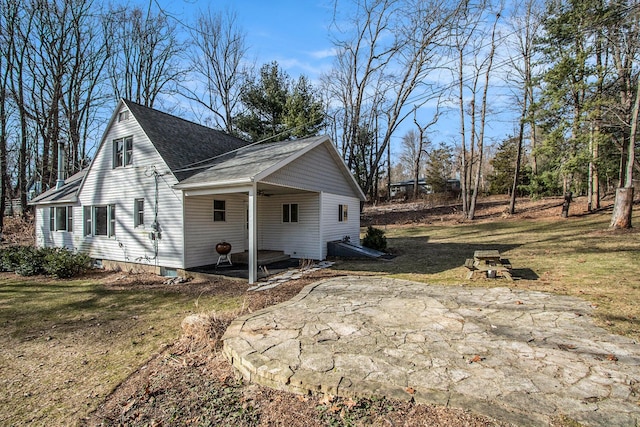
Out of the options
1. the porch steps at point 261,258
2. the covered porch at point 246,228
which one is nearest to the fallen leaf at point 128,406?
the covered porch at point 246,228

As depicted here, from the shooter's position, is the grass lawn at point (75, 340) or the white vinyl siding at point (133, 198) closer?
the grass lawn at point (75, 340)

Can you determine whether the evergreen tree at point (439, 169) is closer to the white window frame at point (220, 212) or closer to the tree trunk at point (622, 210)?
the tree trunk at point (622, 210)

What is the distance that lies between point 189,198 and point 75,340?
5442 millimetres

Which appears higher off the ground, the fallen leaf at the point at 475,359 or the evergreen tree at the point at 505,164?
the evergreen tree at the point at 505,164

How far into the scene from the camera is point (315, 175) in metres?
11.2

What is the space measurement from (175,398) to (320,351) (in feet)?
5.09

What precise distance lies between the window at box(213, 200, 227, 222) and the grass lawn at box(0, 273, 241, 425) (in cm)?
327

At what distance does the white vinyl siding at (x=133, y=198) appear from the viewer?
9.86 meters

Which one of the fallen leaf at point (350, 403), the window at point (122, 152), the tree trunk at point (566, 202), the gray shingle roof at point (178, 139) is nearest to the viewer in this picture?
the fallen leaf at point (350, 403)

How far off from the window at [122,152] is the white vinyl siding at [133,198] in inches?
6.8

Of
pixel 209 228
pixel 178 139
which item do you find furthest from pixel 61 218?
pixel 209 228

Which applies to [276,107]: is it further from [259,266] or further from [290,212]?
[259,266]

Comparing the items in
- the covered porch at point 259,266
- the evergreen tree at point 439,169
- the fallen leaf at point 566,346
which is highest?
the evergreen tree at point 439,169

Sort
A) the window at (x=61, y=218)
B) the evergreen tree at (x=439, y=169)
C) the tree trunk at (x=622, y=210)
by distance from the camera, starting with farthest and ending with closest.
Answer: the evergreen tree at (x=439, y=169) < the window at (x=61, y=218) < the tree trunk at (x=622, y=210)
